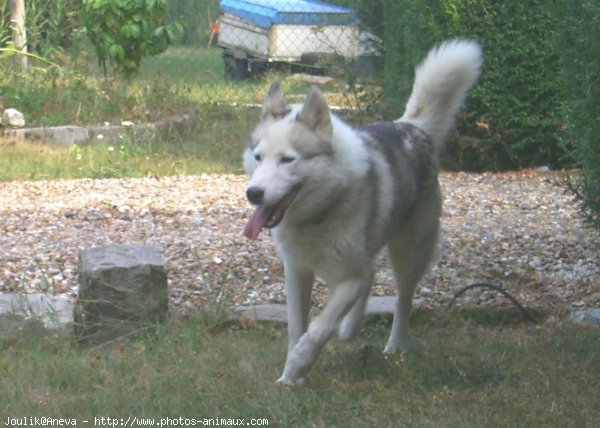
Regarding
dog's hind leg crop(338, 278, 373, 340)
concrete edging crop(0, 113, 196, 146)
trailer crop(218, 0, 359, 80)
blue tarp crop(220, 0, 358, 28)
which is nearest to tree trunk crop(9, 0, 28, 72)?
concrete edging crop(0, 113, 196, 146)

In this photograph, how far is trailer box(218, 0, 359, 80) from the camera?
14.8 m

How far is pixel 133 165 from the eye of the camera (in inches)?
354

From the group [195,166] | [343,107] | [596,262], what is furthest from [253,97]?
[596,262]

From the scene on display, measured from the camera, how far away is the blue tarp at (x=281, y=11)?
46.8 feet

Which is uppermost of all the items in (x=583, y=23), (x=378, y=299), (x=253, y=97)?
(x=583, y=23)

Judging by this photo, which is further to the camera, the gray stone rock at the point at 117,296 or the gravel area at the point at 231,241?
the gravel area at the point at 231,241

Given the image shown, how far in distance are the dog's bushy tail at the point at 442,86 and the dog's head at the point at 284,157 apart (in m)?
0.88

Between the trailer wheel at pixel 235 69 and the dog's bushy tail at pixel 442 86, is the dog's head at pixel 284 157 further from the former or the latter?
the trailer wheel at pixel 235 69

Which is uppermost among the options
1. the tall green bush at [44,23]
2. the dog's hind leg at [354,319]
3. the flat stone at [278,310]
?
the dog's hind leg at [354,319]

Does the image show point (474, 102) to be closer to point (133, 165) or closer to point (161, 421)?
point (133, 165)

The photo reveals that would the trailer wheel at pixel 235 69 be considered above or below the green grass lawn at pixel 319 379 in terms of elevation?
below

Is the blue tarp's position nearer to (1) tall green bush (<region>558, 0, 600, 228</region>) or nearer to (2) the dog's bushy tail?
(1) tall green bush (<region>558, 0, 600, 228</region>)

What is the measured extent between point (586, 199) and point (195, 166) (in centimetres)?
445

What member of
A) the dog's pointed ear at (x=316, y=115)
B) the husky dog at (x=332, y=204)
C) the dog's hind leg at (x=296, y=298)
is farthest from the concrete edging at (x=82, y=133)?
the dog's pointed ear at (x=316, y=115)
